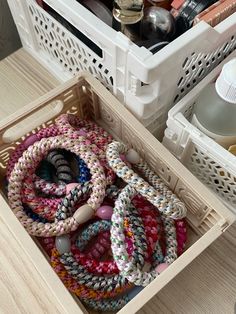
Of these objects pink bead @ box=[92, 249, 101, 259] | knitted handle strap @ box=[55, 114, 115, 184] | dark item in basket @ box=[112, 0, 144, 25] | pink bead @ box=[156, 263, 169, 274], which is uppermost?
dark item in basket @ box=[112, 0, 144, 25]

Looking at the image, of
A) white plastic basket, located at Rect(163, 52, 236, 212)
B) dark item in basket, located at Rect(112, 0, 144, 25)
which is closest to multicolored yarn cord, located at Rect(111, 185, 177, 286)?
white plastic basket, located at Rect(163, 52, 236, 212)

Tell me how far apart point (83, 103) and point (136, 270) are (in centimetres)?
29

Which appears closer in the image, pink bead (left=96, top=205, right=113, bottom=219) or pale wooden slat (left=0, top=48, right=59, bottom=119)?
pink bead (left=96, top=205, right=113, bottom=219)

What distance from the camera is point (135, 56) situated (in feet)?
1.37

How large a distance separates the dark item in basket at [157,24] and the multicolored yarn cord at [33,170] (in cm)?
19

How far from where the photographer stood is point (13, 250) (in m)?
0.55

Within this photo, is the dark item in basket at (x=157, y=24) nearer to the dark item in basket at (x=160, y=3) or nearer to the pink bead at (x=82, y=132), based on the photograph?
the dark item in basket at (x=160, y=3)

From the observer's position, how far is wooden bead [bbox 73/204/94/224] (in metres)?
0.48

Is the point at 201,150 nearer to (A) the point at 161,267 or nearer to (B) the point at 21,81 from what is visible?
(A) the point at 161,267

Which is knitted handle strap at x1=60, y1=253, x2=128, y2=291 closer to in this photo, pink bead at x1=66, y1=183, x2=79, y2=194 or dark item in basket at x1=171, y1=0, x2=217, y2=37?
pink bead at x1=66, y1=183, x2=79, y2=194

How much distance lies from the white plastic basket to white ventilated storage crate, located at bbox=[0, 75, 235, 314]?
0.13ft

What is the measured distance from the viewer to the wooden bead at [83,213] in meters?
0.48

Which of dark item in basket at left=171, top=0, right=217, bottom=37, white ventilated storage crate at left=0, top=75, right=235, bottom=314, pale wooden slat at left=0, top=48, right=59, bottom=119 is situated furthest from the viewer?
pale wooden slat at left=0, top=48, right=59, bottom=119

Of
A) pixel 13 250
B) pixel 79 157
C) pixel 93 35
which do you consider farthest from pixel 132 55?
pixel 13 250
